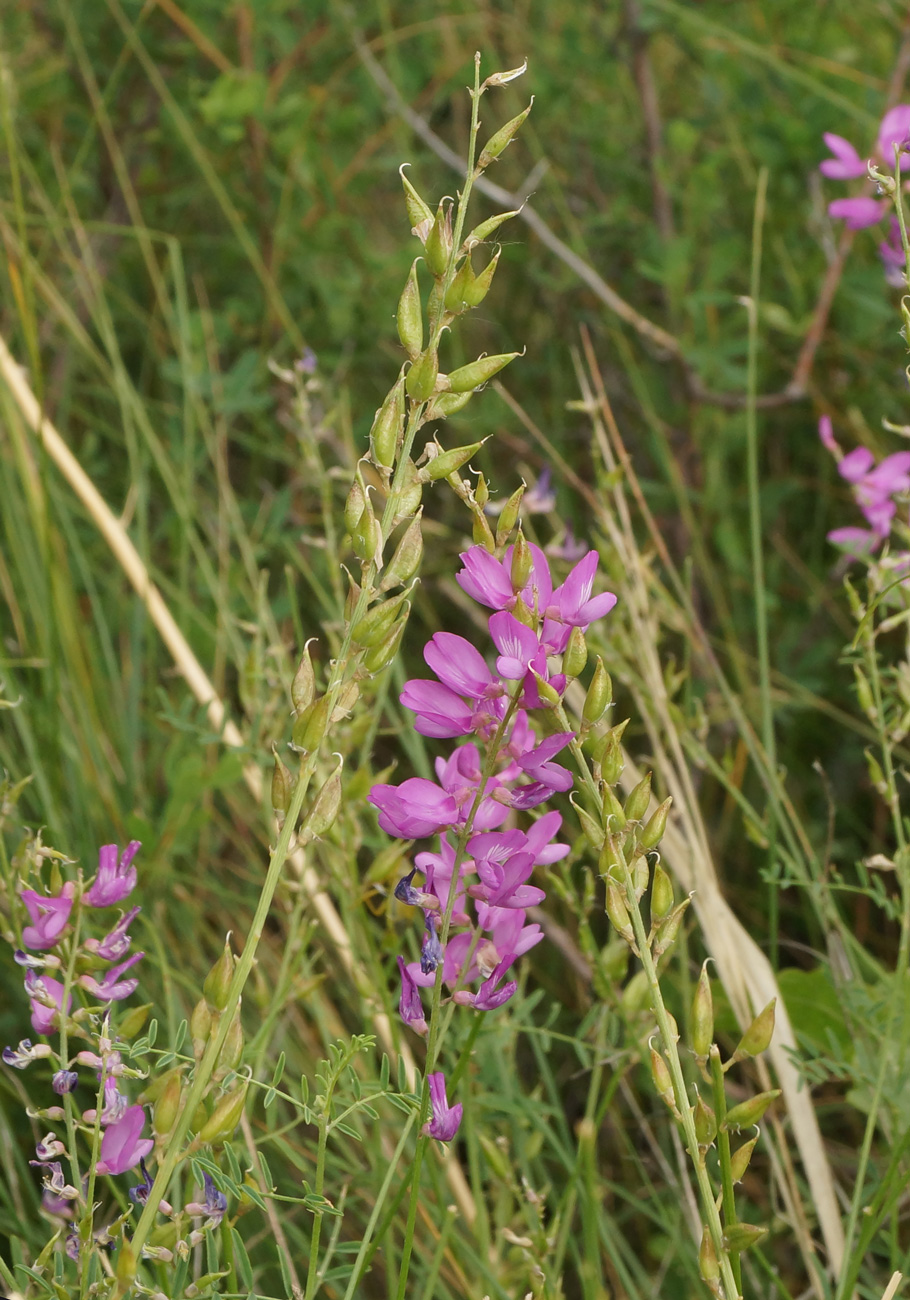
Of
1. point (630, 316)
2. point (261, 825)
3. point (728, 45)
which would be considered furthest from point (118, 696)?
point (728, 45)

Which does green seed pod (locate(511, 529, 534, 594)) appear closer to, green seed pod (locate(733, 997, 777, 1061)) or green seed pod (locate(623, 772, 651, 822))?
green seed pod (locate(623, 772, 651, 822))

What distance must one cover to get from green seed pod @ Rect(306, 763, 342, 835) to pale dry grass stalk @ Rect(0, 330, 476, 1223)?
1.26ft

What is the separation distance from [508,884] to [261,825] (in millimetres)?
802

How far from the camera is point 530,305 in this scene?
6.90ft

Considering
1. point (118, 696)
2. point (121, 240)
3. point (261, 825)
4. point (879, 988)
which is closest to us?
point (879, 988)

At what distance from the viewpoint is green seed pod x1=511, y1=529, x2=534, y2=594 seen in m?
0.57

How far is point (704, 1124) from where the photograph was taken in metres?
0.57

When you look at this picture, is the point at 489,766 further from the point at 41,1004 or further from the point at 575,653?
the point at 41,1004

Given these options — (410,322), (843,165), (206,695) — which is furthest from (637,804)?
(843,165)

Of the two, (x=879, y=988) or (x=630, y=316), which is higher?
(x=630, y=316)

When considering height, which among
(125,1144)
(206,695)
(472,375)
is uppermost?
(472,375)

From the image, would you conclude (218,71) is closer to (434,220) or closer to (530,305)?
(530,305)

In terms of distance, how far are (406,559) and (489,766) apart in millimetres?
91

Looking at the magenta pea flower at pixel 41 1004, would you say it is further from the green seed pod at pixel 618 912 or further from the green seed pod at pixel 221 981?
the green seed pod at pixel 618 912
